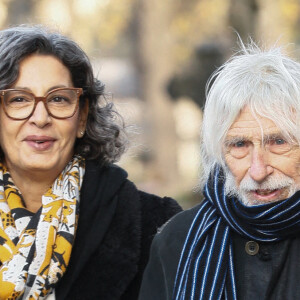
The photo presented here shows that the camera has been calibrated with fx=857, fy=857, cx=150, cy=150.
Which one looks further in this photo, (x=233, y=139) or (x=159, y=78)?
(x=159, y=78)

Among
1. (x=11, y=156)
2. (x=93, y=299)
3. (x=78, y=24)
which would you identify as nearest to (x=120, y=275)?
(x=93, y=299)

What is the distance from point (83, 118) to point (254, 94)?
1133mm

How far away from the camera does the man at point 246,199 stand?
3.48 metres

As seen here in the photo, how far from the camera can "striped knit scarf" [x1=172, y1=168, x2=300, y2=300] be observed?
347 centimetres

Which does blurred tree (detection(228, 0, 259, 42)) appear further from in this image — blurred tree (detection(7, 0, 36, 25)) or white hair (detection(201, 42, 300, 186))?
blurred tree (detection(7, 0, 36, 25))

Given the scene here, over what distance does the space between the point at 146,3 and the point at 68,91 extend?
14708 millimetres

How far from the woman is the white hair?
27.4 inches

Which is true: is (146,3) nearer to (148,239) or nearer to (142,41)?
(142,41)

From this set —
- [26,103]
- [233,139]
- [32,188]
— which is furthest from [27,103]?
[233,139]

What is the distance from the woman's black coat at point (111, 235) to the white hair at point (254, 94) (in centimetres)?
66

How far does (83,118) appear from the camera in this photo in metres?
4.35

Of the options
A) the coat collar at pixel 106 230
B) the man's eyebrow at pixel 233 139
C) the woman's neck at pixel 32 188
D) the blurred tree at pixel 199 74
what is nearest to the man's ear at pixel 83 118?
the coat collar at pixel 106 230

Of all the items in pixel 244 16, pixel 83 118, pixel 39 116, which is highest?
pixel 244 16

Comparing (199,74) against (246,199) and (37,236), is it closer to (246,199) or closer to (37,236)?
(37,236)
